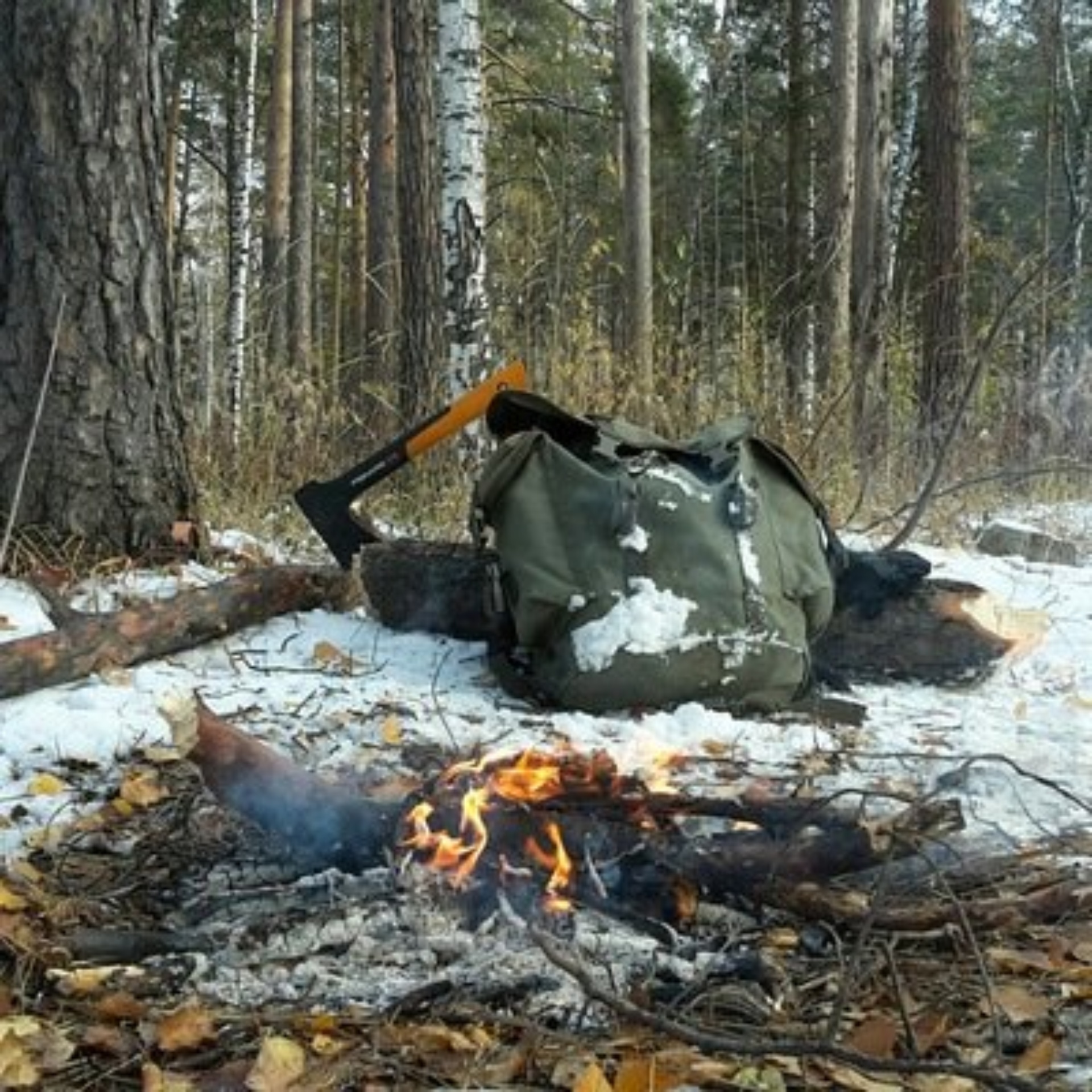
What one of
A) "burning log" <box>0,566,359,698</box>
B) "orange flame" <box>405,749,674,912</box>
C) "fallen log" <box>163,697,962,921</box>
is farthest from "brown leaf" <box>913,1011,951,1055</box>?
"burning log" <box>0,566,359,698</box>

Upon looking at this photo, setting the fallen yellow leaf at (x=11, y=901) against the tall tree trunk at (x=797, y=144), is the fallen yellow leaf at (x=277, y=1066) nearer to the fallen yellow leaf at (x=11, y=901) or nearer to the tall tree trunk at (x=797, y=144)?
the fallen yellow leaf at (x=11, y=901)

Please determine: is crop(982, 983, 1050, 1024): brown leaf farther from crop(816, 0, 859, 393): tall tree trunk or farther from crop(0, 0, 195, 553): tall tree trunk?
crop(816, 0, 859, 393): tall tree trunk

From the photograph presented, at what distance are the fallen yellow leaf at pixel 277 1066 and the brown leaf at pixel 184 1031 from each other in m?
0.09

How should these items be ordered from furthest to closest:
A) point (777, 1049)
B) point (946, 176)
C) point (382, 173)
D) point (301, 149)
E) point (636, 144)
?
point (301, 149), point (636, 144), point (382, 173), point (946, 176), point (777, 1049)

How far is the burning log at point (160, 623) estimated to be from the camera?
8.98 ft

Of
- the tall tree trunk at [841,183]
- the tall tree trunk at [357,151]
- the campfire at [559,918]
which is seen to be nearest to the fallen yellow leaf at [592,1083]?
the campfire at [559,918]

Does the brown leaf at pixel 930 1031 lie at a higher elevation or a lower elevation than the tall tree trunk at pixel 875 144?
lower

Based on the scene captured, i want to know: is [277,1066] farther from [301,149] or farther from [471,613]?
[301,149]

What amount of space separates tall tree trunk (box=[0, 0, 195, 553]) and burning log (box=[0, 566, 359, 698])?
641 millimetres

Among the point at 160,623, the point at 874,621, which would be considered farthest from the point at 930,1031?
the point at 160,623

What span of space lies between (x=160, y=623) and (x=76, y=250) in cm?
128

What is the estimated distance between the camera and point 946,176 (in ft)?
29.9

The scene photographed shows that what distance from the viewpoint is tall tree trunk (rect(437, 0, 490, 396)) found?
17.5ft

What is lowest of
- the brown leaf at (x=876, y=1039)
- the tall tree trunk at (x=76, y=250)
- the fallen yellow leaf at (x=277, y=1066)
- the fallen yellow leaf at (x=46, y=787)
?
the brown leaf at (x=876, y=1039)
